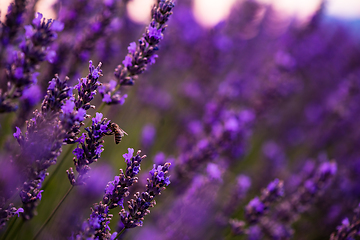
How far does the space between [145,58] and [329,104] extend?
536 cm

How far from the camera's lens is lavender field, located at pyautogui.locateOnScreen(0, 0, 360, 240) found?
1340mm

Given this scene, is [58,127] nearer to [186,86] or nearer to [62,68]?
[62,68]

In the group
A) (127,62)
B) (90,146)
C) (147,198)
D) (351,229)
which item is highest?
(127,62)

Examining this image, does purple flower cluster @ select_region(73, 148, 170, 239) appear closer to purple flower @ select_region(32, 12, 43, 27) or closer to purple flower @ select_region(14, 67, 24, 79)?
purple flower @ select_region(14, 67, 24, 79)

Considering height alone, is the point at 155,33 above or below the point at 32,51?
above

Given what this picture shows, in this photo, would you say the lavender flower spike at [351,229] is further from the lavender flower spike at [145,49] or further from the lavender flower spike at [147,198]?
the lavender flower spike at [145,49]

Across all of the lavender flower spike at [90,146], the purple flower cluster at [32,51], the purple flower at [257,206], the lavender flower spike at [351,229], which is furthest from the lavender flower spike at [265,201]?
the purple flower cluster at [32,51]

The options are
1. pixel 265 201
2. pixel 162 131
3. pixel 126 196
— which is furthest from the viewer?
pixel 162 131

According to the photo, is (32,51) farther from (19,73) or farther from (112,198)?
(112,198)

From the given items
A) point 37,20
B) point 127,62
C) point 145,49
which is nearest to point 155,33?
point 145,49

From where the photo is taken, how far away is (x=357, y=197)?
4277 millimetres

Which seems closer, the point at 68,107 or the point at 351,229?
the point at 68,107

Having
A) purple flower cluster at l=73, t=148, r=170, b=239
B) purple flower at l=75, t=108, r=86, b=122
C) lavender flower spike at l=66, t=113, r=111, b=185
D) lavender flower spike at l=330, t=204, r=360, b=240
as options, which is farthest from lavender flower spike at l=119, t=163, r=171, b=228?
lavender flower spike at l=330, t=204, r=360, b=240

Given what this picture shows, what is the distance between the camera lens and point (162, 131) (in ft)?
15.6
